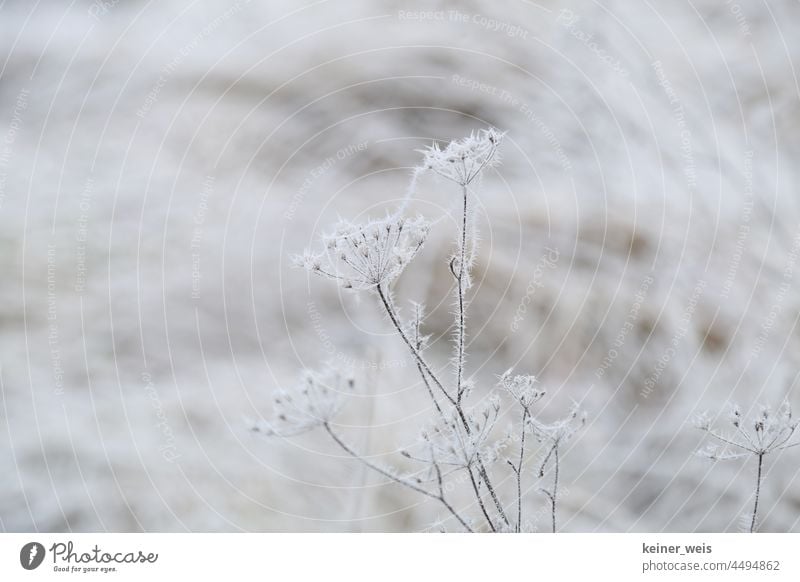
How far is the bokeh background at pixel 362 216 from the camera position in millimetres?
604

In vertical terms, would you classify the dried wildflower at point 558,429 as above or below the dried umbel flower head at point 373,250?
below

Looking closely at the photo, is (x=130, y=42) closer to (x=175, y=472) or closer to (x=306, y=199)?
(x=306, y=199)

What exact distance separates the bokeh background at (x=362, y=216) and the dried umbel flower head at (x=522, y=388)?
20mm

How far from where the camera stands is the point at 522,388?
Result: 0.56m

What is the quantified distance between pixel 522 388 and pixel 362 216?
24cm

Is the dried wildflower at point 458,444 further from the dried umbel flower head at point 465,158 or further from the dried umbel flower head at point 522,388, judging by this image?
the dried umbel flower head at point 465,158

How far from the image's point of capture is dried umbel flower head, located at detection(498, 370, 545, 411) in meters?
0.53

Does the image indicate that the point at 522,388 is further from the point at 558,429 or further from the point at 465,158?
the point at 465,158

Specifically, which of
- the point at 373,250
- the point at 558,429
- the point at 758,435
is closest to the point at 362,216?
the point at 373,250

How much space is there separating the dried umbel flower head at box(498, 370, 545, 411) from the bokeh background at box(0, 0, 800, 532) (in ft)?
0.06

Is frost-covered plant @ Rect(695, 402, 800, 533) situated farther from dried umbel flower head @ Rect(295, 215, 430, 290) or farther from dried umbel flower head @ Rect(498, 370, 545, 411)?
dried umbel flower head @ Rect(295, 215, 430, 290)

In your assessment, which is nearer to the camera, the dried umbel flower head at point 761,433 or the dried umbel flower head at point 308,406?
the dried umbel flower head at point 308,406

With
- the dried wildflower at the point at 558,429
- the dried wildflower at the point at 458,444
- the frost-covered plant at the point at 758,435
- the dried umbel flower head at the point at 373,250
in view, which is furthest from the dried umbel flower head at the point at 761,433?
the dried umbel flower head at the point at 373,250
